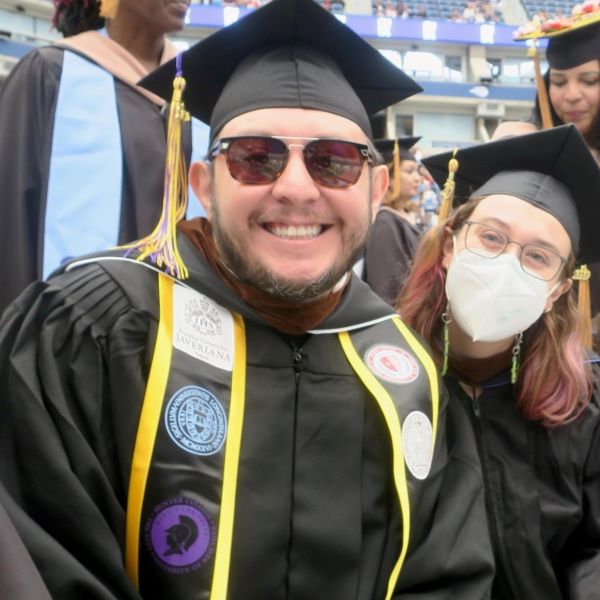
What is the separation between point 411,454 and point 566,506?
0.55 metres

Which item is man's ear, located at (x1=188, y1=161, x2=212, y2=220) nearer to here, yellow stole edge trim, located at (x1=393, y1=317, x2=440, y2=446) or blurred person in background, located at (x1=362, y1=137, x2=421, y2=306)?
yellow stole edge trim, located at (x1=393, y1=317, x2=440, y2=446)

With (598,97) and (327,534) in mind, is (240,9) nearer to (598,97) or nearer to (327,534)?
(598,97)

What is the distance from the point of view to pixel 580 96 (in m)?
3.09

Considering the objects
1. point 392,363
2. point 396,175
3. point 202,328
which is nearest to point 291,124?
point 202,328

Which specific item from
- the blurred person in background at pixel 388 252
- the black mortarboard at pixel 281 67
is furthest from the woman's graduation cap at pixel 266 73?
the blurred person in background at pixel 388 252

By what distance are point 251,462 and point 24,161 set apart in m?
1.16

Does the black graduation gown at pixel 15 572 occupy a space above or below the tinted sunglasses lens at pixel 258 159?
below

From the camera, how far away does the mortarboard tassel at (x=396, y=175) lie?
15.1ft

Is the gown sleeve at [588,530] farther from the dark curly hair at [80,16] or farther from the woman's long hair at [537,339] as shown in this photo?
the dark curly hair at [80,16]

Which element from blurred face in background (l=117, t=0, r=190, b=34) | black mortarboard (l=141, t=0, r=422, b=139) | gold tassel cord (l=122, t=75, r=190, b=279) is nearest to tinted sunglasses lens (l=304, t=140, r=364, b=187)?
black mortarboard (l=141, t=0, r=422, b=139)

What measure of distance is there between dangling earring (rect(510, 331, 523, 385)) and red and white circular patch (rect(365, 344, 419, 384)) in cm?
36


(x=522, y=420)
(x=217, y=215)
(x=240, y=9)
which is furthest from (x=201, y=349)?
(x=240, y=9)

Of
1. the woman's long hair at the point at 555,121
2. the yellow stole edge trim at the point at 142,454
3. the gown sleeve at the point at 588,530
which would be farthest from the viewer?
the woman's long hair at the point at 555,121

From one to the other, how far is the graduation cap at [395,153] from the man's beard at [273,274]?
2909 mm
